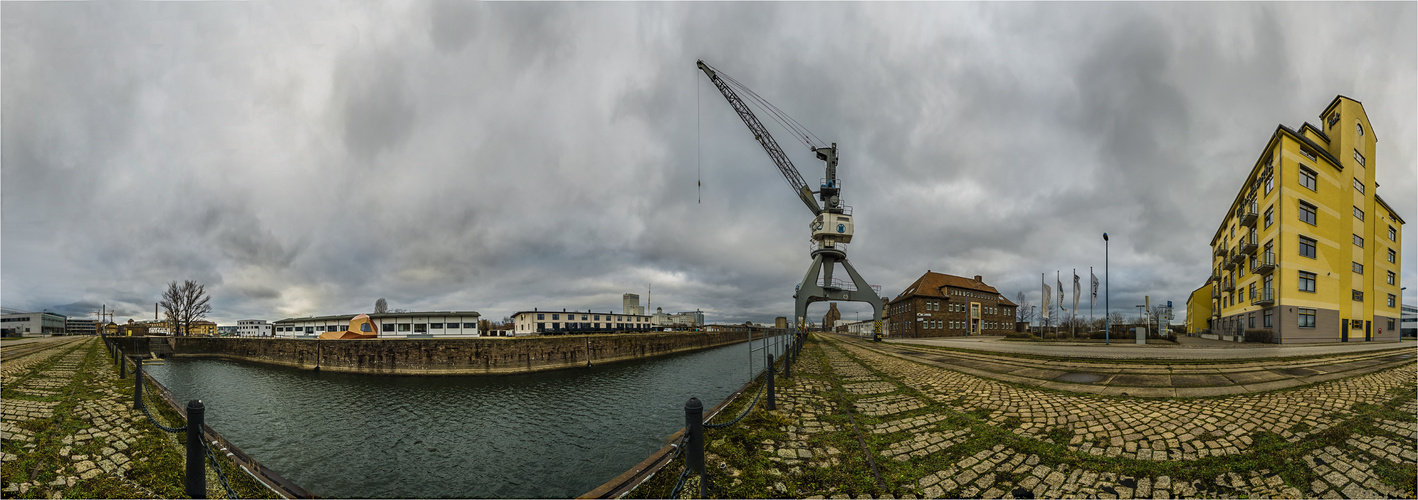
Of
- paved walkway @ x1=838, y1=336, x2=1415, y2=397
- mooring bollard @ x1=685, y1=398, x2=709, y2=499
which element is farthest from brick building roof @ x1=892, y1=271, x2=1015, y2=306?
mooring bollard @ x1=685, y1=398, x2=709, y2=499

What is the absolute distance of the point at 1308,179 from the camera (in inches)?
1022

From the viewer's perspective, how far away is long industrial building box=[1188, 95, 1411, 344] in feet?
83.1

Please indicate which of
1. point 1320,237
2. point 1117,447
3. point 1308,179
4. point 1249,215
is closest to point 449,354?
point 1117,447

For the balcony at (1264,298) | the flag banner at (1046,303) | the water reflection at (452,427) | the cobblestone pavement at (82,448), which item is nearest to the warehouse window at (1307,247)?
the balcony at (1264,298)

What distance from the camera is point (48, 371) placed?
1642 cm

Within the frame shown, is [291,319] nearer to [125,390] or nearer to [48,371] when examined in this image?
[48,371]

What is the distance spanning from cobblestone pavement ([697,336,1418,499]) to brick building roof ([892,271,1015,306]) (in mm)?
53955

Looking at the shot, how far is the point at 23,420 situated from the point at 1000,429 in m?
17.5

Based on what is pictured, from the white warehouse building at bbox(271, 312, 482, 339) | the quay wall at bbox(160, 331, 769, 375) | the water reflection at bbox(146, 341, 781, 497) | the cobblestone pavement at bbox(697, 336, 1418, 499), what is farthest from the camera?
the white warehouse building at bbox(271, 312, 482, 339)

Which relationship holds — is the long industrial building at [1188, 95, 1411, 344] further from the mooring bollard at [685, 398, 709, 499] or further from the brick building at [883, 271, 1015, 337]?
the mooring bollard at [685, 398, 709, 499]

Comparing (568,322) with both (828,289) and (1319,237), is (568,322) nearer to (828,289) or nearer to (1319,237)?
(828,289)

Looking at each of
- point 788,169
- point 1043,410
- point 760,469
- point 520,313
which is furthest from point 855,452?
point 520,313

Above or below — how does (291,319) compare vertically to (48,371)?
below

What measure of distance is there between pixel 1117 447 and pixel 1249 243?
131ft
